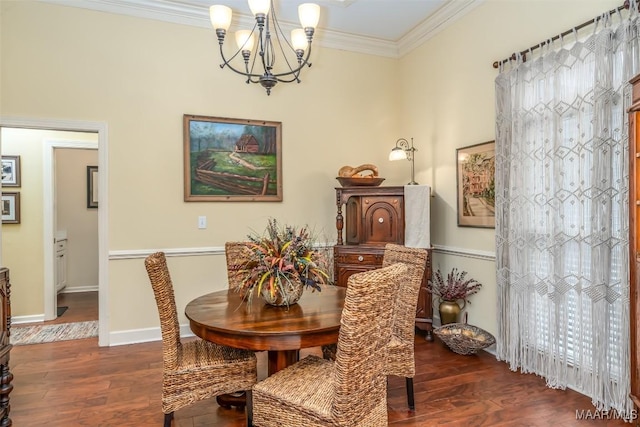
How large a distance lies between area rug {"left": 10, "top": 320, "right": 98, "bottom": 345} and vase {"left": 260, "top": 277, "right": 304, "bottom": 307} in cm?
274

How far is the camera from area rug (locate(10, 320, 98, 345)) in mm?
3809

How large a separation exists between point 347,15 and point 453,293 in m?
2.88

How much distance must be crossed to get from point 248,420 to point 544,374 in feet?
6.93

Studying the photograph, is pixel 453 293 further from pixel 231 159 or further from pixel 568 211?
pixel 231 159

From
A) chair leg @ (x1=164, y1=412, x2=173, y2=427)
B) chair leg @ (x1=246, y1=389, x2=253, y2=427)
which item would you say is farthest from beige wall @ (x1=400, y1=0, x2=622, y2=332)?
chair leg @ (x1=164, y1=412, x2=173, y2=427)

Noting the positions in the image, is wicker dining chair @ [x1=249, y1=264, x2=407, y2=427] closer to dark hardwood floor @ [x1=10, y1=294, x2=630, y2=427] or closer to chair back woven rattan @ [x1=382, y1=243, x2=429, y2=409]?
chair back woven rattan @ [x1=382, y1=243, x2=429, y2=409]

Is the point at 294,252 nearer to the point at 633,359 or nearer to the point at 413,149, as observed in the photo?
the point at 633,359

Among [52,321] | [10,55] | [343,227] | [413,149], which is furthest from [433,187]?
[52,321]

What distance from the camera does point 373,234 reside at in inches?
157

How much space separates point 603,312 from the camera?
7.85 ft

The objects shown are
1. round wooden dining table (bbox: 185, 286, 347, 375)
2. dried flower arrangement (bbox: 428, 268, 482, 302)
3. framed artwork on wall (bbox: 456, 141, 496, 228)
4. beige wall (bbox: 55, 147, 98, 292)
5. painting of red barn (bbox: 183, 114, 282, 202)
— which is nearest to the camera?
round wooden dining table (bbox: 185, 286, 347, 375)

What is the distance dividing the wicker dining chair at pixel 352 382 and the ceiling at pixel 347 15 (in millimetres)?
Result: 3036

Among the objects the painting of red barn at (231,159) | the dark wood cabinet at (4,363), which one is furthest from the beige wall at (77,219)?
the dark wood cabinet at (4,363)

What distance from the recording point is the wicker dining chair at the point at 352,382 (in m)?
1.55
